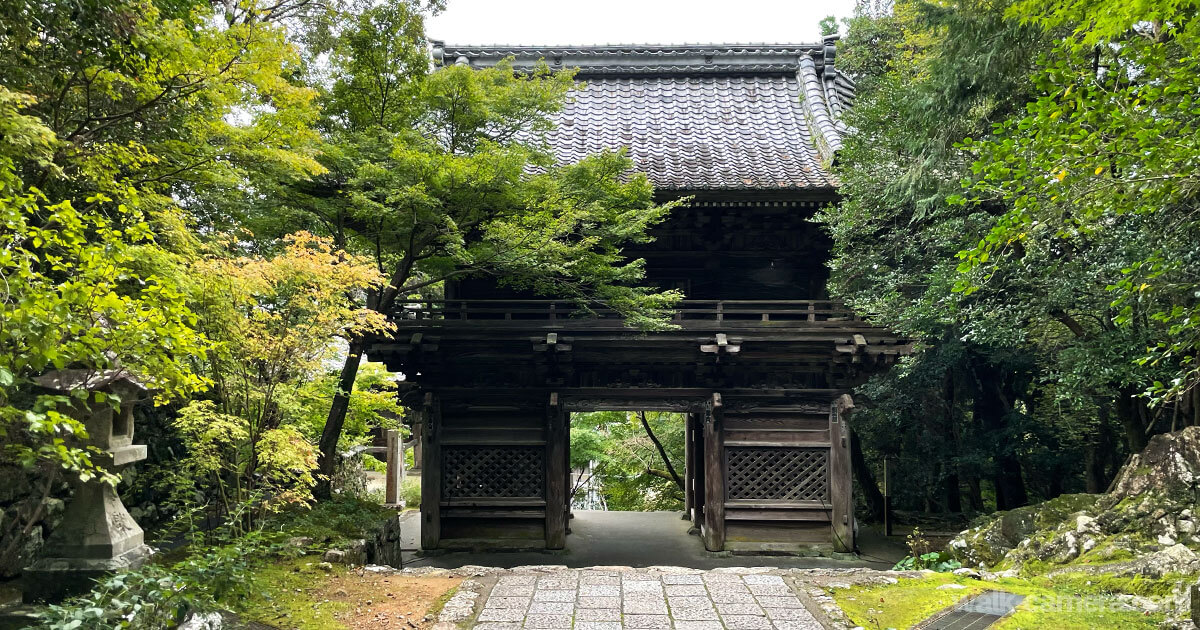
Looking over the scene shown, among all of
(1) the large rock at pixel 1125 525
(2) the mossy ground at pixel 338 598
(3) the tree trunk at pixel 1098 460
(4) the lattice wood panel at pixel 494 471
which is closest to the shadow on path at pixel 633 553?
(4) the lattice wood panel at pixel 494 471

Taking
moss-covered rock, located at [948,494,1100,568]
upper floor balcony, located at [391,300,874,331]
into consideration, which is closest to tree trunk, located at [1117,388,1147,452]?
moss-covered rock, located at [948,494,1100,568]

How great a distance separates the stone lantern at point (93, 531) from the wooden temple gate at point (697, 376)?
16.4ft

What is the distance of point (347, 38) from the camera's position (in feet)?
Result: 27.4

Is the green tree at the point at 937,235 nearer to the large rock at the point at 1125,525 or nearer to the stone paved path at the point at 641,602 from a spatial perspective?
the large rock at the point at 1125,525

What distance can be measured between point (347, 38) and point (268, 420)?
484 cm

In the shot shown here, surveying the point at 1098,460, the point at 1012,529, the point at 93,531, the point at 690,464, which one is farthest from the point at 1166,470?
the point at 93,531

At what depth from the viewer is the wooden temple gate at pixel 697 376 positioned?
9.91 metres

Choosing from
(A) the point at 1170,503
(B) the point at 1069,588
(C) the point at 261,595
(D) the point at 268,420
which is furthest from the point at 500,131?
(A) the point at 1170,503

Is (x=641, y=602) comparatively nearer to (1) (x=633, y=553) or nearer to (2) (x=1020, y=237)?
(2) (x=1020, y=237)

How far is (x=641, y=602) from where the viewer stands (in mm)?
5895

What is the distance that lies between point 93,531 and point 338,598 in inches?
79.9

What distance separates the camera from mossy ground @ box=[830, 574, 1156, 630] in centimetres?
483

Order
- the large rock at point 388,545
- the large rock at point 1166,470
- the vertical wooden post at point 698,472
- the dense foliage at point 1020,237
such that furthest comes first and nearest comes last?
the vertical wooden post at point 698,472 < the large rock at point 388,545 < the large rock at point 1166,470 < the dense foliage at point 1020,237

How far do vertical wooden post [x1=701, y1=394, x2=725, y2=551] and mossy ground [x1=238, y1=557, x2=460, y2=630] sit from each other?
5345 millimetres
